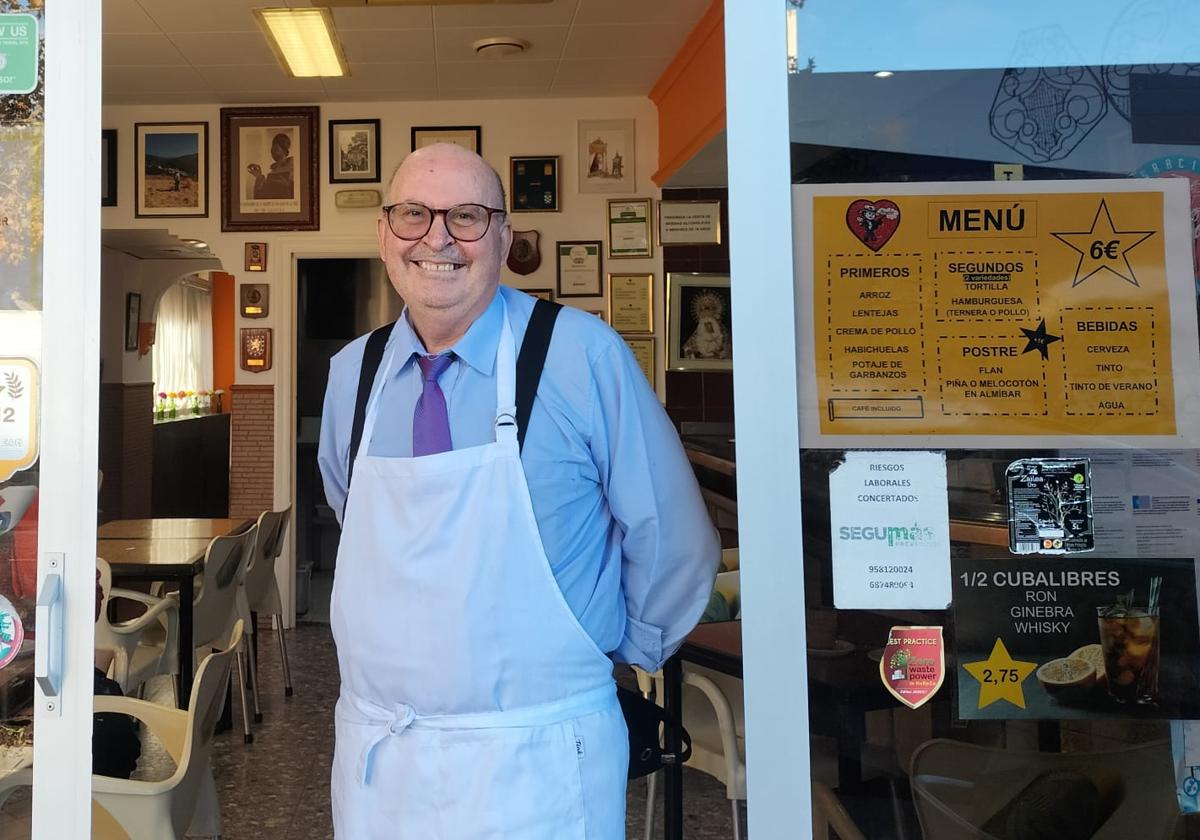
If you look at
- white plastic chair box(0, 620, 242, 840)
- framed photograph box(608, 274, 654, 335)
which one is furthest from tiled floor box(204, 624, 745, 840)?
framed photograph box(608, 274, 654, 335)

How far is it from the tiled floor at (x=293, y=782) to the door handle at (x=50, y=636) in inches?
85.1

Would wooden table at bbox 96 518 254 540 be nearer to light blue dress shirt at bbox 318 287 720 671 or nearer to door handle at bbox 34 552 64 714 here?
door handle at bbox 34 552 64 714

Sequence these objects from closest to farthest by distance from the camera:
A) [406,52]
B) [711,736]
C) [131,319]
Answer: [711,736]
[406,52]
[131,319]

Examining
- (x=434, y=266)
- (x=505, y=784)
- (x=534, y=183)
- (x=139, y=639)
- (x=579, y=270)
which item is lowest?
(x=139, y=639)

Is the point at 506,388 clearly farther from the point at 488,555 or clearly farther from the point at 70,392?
the point at 70,392

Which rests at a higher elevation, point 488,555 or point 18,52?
point 18,52

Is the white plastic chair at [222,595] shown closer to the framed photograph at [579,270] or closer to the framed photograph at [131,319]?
the framed photograph at [579,270]

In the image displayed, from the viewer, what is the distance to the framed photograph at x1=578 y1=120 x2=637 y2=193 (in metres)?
6.41

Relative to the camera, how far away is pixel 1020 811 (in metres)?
1.48

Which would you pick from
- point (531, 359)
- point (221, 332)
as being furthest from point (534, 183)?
point (221, 332)

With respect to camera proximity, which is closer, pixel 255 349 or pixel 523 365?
pixel 523 365

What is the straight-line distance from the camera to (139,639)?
3.91 m

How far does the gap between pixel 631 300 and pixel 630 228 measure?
0.49 meters

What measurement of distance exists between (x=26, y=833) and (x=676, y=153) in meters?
5.13
